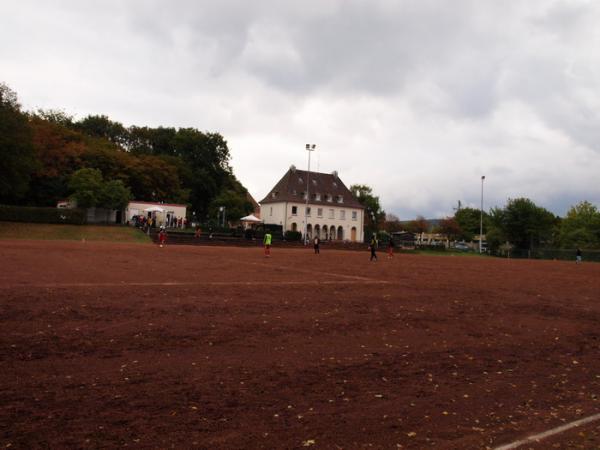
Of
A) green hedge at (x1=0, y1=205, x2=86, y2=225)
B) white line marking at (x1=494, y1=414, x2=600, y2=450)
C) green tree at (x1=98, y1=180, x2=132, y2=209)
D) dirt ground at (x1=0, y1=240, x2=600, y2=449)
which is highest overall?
green tree at (x1=98, y1=180, x2=132, y2=209)

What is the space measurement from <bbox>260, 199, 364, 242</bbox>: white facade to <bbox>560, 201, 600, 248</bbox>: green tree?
35840 mm

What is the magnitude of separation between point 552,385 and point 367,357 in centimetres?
266

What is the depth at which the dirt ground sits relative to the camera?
194 inches

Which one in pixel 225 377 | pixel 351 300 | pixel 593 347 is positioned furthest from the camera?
pixel 351 300

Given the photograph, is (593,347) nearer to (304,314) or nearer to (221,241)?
(304,314)

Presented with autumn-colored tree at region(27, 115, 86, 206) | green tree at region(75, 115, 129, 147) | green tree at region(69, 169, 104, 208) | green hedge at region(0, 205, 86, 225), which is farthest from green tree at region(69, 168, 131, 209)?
green tree at region(75, 115, 129, 147)

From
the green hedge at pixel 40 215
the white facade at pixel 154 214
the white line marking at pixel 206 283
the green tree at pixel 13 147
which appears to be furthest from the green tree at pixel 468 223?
the white line marking at pixel 206 283

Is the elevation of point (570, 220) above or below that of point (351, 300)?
above

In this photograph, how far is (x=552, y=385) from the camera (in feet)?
22.9

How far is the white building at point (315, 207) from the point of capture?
80.8 m

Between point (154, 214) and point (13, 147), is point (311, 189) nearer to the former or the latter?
point (154, 214)

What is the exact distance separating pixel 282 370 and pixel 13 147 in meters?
52.8

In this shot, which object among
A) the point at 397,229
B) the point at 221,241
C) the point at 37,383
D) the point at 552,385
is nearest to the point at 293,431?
the point at 37,383

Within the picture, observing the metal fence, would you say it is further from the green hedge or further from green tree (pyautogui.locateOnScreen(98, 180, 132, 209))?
the green hedge
